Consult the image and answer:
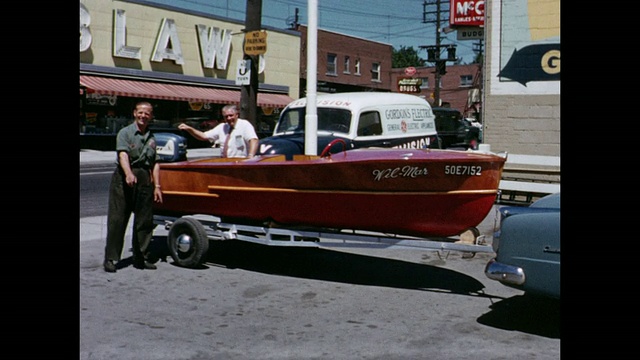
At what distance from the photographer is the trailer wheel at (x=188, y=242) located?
749 cm

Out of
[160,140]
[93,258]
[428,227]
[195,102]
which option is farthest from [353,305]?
[195,102]

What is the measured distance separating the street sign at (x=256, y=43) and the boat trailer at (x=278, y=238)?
20.6ft

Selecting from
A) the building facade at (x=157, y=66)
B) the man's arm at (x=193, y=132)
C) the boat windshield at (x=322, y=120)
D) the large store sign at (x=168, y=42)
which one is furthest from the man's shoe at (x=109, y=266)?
the large store sign at (x=168, y=42)

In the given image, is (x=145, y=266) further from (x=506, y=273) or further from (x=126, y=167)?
(x=506, y=273)

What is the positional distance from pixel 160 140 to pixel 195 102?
71.0 ft

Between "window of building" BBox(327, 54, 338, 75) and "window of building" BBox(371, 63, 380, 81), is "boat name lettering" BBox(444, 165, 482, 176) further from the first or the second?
"window of building" BBox(371, 63, 380, 81)

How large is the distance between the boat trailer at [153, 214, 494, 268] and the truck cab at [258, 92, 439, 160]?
438 cm

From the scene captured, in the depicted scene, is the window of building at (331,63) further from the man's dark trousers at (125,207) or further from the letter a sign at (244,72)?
the man's dark trousers at (125,207)

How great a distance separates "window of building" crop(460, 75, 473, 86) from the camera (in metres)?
65.4

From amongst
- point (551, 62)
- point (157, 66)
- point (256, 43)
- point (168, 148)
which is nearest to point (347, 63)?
point (157, 66)

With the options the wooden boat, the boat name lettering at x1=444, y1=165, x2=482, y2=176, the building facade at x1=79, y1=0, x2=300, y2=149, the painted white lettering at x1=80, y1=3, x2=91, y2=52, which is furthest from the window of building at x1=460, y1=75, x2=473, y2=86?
the boat name lettering at x1=444, y1=165, x2=482, y2=176

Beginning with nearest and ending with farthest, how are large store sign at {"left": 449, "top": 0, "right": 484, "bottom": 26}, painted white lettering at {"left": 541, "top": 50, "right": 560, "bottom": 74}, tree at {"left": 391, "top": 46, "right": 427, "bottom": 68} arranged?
painted white lettering at {"left": 541, "top": 50, "right": 560, "bottom": 74}
large store sign at {"left": 449, "top": 0, "right": 484, "bottom": 26}
tree at {"left": 391, "top": 46, "right": 427, "bottom": 68}
